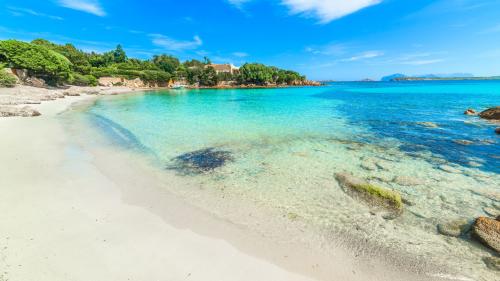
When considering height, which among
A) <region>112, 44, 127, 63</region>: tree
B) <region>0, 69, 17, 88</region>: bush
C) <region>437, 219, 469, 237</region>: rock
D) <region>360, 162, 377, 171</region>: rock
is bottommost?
<region>437, 219, 469, 237</region>: rock

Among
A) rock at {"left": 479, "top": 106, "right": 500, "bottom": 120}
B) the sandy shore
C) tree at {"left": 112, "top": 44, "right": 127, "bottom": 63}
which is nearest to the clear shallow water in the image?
the sandy shore

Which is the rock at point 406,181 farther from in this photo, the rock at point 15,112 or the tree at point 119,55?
the tree at point 119,55

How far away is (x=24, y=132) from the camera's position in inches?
472

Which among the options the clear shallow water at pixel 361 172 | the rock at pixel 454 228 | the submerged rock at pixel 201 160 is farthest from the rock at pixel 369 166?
the submerged rock at pixel 201 160

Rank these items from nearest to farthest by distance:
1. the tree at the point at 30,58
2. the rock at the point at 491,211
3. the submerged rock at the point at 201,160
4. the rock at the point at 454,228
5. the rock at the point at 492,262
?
the rock at the point at 492,262
the rock at the point at 454,228
the rock at the point at 491,211
the submerged rock at the point at 201,160
the tree at the point at 30,58

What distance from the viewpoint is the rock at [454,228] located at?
4828 millimetres

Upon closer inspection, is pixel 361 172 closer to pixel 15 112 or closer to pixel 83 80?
pixel 15 112

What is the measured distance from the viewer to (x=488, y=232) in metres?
4.48

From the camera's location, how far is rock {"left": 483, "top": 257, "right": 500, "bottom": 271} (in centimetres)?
389

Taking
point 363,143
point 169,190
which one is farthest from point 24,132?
point 363,143

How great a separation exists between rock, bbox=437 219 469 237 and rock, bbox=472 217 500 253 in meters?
0.26

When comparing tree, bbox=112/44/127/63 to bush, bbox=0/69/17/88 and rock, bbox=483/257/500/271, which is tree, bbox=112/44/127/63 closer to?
bush, bbox=0/69/17/88

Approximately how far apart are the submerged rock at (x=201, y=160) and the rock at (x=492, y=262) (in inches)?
278

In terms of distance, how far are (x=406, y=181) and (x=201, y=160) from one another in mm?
7151
